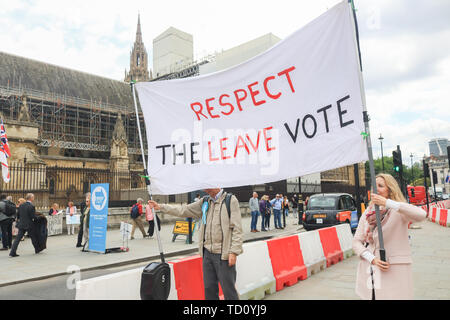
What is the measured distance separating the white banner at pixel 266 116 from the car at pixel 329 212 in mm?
11114

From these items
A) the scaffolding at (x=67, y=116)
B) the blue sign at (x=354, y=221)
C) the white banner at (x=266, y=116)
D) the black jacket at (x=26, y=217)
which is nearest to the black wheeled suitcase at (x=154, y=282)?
the white banner at (x=266, y=116)

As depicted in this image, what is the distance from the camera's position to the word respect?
364cm

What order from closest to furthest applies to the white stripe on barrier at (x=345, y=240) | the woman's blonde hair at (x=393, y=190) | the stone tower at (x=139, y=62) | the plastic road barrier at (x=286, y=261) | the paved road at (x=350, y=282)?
1. the woman's blonde hair at (x=393, y=190)
2. the paved road at (x=350, y=282)
3. the plastic road barrier at (x=286, y=261)
4. the white stripe on barrier at (x=345, y=240)
5. the stone tower at (x=139, y=62)

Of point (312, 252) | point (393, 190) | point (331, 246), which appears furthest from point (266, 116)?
point (331, 246)

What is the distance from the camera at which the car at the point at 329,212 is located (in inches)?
547

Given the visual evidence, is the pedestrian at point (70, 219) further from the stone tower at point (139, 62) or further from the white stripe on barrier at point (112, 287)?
the stone tower at point (139, 62)

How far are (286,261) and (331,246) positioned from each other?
2430 mm

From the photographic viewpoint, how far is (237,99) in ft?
12.6

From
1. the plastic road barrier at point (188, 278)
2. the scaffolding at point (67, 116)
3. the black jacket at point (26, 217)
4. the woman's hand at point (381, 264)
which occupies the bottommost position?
the plastic road barrier at point (188, 278)

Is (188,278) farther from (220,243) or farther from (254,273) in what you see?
(254,273)

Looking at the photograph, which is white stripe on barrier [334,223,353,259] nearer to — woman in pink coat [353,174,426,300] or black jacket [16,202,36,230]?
woman in pink coat [353,174,426,300]

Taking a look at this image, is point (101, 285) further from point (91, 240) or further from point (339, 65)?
point (91, 240)
